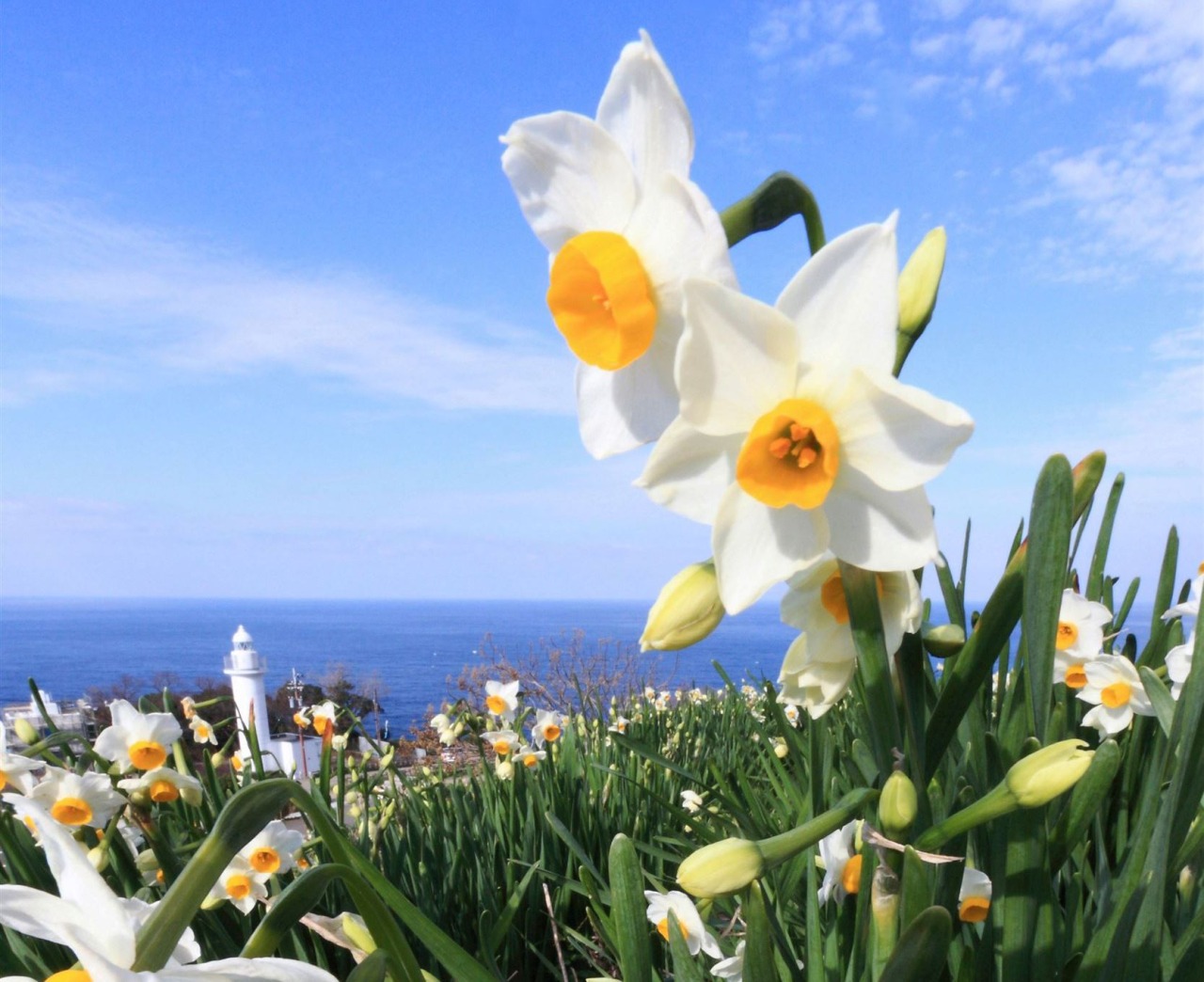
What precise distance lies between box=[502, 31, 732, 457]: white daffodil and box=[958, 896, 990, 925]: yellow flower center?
774 millimetres

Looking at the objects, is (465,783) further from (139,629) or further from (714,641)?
(139,629)

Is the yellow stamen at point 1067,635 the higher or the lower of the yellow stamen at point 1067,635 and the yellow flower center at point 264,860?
the higher

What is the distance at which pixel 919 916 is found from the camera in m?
0.61

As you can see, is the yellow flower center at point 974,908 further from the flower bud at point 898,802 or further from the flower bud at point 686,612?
the flower bud at point 686,612

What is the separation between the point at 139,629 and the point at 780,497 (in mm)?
170631

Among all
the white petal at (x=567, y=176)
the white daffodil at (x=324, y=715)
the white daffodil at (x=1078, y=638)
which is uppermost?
the white petal at (x=567, y=176)

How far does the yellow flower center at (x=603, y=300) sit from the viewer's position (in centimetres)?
58

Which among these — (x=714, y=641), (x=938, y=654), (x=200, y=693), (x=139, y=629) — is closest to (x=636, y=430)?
(x=938, y=654)

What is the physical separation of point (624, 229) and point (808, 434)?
0.20 meters

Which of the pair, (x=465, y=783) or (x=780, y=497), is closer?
(x=780, y=497)

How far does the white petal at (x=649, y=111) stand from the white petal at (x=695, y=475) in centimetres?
19

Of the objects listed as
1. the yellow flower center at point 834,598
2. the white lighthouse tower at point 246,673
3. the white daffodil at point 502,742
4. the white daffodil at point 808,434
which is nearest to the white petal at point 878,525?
the white daffodil at point 808,434

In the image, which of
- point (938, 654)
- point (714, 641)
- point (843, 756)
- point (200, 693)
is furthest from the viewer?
point (714, 641)

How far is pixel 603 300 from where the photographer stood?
611 millimetres
